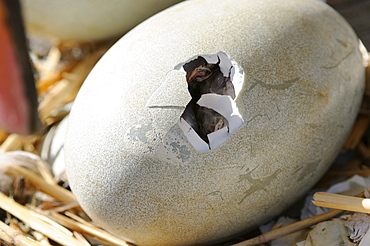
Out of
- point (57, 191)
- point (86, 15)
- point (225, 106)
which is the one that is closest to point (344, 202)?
point (225, 106)

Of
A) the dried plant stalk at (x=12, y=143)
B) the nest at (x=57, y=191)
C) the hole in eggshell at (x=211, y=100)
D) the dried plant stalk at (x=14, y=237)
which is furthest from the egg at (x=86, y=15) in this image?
the dried plant stalk at (x=14, y=237)

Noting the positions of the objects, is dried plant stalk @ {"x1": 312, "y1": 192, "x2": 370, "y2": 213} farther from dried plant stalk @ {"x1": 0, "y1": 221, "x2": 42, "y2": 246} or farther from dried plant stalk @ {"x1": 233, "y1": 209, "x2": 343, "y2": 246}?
dried plant stalk @ {"x1": 0, "y1": 221, "x2": 42, "y2": 246}

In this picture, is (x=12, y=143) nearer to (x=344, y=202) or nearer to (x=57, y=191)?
(x=57, y=191)

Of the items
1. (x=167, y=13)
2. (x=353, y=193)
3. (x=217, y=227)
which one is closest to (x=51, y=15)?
(x=167, y=13)

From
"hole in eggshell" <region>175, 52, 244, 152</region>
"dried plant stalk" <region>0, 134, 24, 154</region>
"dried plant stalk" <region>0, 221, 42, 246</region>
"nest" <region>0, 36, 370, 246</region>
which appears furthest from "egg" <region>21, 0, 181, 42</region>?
"dried plant stalk" <region>0, 221, 42, 246</region>

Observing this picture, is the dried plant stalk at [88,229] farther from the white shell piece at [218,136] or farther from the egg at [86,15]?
the egg at [86,15]

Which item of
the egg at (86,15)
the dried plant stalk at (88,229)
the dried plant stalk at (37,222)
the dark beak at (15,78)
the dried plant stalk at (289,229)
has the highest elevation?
the dark beak at (15,78)

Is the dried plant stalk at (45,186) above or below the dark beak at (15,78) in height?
below

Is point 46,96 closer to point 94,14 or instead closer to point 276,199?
point 94,14
